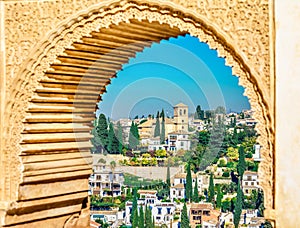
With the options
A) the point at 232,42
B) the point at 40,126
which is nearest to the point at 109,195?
the point at 40,126

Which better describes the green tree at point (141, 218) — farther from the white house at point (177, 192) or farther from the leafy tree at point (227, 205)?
the leafy tree at point (227, 205)

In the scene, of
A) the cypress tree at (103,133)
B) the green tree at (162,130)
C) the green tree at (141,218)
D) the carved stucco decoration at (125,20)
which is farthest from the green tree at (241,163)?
the carved stucco decoration at (125,20)

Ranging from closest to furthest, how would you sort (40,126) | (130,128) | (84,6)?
(84,6)
(40,126)
(130,128)

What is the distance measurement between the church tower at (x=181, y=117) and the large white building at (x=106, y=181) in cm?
141

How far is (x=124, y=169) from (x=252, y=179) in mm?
1433

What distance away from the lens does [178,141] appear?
271 inches

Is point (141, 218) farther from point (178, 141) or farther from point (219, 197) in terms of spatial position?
point (178, 141)

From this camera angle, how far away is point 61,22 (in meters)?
5.05

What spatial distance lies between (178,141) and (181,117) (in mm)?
379

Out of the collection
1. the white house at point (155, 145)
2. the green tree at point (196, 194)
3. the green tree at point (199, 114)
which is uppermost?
the green tree at point (199, 114)

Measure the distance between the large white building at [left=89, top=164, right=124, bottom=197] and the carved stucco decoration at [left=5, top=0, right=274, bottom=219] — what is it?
2505 mm

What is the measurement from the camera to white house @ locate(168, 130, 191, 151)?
6727 mm

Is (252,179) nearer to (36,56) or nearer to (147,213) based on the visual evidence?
(147,213)

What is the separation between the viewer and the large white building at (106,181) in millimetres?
7796
